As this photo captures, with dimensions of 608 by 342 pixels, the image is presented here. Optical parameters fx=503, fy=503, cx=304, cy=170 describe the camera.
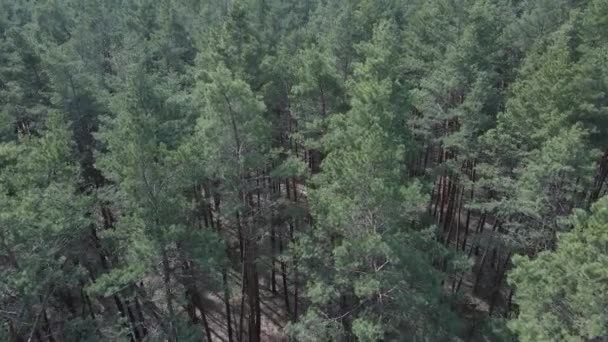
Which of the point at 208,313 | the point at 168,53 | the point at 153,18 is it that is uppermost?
the point at 153,18

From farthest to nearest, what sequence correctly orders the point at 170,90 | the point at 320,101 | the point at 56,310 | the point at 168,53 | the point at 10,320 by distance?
the point at 168,53
the point at 320,101
the point at 170,90
the point at 56,310
the point at 10,320

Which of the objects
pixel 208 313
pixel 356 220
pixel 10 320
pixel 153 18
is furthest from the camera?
pixel 153 18

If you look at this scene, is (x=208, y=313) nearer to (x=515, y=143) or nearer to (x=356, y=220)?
(x=356, y=220)

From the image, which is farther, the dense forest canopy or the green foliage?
the dense forest canopy

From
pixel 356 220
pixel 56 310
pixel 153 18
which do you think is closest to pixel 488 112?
pixel 356 220

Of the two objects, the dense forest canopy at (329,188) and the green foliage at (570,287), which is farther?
the dense forest canopy at (329,188)

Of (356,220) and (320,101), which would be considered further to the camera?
(320,101)

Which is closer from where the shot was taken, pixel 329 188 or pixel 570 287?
pixel 570 287

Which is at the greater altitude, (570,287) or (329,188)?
(329,188)
